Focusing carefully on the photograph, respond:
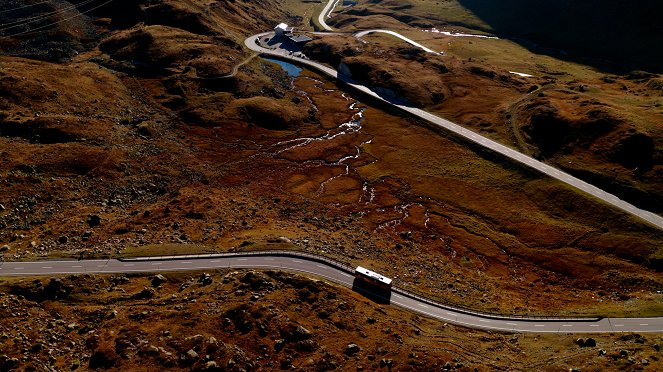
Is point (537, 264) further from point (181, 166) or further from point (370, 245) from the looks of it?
point (181, 166)

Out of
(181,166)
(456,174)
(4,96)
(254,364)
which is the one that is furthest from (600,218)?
(4,96)

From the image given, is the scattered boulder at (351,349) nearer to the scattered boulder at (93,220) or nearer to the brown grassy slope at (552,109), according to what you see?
the scattered boulder at (93,220)

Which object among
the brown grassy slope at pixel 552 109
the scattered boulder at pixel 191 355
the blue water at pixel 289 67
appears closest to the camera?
the scattered boulder at pixel 191 355

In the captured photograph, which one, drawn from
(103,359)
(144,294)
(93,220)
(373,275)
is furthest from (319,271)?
(93,220)

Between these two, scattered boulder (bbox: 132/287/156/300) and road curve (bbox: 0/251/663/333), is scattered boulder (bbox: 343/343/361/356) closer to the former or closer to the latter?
road curve (bbox: 0/251/663/333)

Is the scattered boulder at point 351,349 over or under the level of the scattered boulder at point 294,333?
under

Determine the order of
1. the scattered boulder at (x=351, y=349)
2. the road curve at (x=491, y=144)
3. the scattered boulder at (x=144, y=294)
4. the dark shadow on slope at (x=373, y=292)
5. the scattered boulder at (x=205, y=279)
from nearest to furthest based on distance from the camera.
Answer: the scattered boulder at (x=351, y=349) → the scattered boulder at (x=144, y=294) → the scattered boulder at (x=205, y=279) → the dark shadow on slope at (x=373, y=292) → the road curve at (x=491, y=144)

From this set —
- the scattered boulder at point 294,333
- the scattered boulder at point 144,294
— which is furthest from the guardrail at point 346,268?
the scattered boulder at point 294,333
